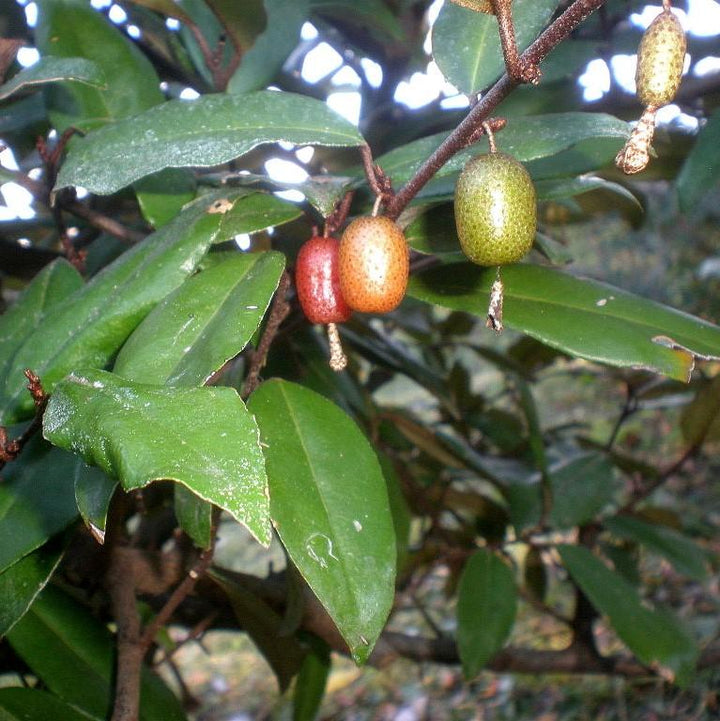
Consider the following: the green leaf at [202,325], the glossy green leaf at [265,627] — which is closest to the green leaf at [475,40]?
the green leaf at [202,325]

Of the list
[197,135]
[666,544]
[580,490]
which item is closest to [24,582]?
[197,135]

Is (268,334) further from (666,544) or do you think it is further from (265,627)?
(666,544)

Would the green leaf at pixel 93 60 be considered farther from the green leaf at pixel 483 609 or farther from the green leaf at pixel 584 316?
the green leaf at pixel 483 609

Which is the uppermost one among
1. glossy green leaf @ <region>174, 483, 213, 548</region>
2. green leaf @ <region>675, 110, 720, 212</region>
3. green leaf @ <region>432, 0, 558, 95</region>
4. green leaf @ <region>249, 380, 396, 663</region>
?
green leaf @ <region>432, 0, 558, 95</region>

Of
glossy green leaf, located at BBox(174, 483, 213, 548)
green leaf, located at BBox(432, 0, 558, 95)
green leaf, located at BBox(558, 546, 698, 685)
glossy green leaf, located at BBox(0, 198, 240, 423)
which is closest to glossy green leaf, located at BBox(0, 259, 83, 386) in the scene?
glossy green leaf, located at BBox(0, 198, 240, 423)

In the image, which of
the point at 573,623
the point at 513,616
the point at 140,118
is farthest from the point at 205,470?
the point at 573,623

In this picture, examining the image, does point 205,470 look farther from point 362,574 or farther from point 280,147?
point 280,147

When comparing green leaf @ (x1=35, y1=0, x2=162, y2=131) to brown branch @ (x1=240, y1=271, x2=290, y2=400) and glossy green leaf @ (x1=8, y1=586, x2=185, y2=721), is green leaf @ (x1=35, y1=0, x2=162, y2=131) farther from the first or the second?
glossy green leaf @ (x1=8, y1=586, x2=185, y2=721)

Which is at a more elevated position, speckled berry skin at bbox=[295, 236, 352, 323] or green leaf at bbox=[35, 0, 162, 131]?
green leaf at bbox=[35, 0, 162, 131]
